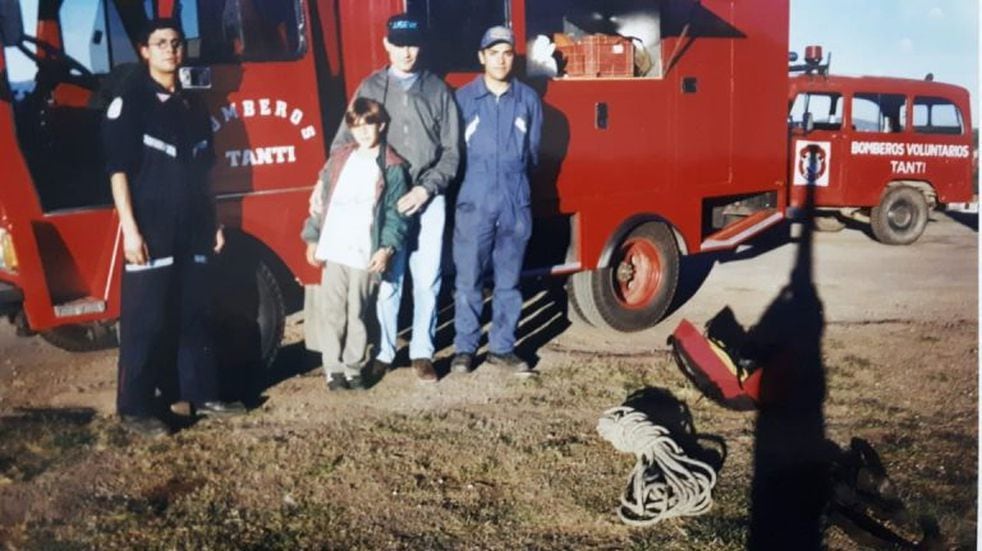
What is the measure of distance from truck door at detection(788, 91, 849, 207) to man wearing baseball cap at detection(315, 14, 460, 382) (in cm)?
504

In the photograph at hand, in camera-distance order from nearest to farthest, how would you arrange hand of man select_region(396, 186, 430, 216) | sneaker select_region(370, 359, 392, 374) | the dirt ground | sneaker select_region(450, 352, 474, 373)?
the dirt ground → hand of man select_region(396, 186, 430, 216) → sneaker select_region(370, 359, 392, 374) → sneaker select_region(450, 352, 474, 373)

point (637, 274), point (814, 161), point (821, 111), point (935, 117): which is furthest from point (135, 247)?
point (935, 117)

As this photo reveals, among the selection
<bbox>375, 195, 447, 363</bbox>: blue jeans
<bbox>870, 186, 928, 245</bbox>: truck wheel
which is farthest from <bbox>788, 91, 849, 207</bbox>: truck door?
<bbox>375, 195, 447, 363</bbox>: blue jeans

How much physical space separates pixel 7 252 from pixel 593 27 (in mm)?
3069

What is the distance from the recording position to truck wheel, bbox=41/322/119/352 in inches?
175

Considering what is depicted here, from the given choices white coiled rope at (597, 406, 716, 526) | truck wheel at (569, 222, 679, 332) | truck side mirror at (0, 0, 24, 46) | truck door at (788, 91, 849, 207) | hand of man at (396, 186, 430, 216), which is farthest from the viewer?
truck door at (788, 91, 849, 207)

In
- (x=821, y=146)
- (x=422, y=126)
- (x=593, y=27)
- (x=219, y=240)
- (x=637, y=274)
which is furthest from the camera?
(x=821, y=146)

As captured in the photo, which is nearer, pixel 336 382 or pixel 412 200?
pixel 412 200

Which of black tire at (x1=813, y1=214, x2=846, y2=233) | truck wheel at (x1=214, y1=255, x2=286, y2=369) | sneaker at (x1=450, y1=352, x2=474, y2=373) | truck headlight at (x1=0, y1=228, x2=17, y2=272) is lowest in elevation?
sneaker at (x1=450, y1=352, x2=474, y2=373)

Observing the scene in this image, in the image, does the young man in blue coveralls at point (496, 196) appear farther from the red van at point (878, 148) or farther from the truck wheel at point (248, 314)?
the red van at point (878, 148)

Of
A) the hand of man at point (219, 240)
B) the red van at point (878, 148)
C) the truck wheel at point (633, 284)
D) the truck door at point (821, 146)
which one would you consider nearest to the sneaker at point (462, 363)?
the truck wheel at point (633, 284)

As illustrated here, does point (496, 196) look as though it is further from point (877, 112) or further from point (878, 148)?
point (877, 112)

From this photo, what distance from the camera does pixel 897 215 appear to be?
8.02 metres

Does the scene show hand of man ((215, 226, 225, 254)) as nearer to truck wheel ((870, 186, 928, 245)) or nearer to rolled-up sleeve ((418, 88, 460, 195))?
rolled-up sleeve ((418, 88, 460, 195))
